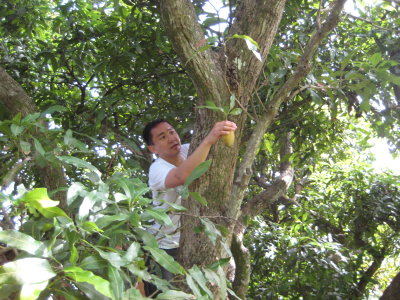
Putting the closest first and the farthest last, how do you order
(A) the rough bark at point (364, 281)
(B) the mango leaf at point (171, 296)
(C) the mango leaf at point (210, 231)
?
(B) the mango leaf at point (171, 296)
(C) the mango leaf at point (210, 231)
(A) the rough bark at point (364, 281)

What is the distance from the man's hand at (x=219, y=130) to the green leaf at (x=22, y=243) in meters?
1.03

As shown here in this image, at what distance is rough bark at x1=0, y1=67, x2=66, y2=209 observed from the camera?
2.48 m

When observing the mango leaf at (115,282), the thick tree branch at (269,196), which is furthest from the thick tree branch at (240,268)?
the mango leaf at (115,282)

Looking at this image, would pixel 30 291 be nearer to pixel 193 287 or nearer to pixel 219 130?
pixel 193 287

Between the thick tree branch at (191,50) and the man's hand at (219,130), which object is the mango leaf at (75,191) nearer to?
the man's hand at (219,130)

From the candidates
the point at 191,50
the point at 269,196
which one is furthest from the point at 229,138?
the point at 269,196

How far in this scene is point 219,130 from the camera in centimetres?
188

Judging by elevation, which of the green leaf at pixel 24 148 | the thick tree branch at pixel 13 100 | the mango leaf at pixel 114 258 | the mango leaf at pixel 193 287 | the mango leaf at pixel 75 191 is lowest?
the mango leaf at pixel 193 287

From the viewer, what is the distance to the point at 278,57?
2.54 metres

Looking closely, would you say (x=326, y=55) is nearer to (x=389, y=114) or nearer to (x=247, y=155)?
(x=389, y=114)

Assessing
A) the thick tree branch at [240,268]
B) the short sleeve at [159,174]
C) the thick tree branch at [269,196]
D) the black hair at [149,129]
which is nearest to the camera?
the short sleeve at [159,174]

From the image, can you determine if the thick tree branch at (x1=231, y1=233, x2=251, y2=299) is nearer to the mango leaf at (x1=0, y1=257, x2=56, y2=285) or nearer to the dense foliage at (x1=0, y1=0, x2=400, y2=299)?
the dense foliage at (x1=0, y1=0, x2=400, y2=299)

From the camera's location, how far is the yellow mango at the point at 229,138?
1.91 meters

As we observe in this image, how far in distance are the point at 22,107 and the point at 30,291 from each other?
1.90 m
